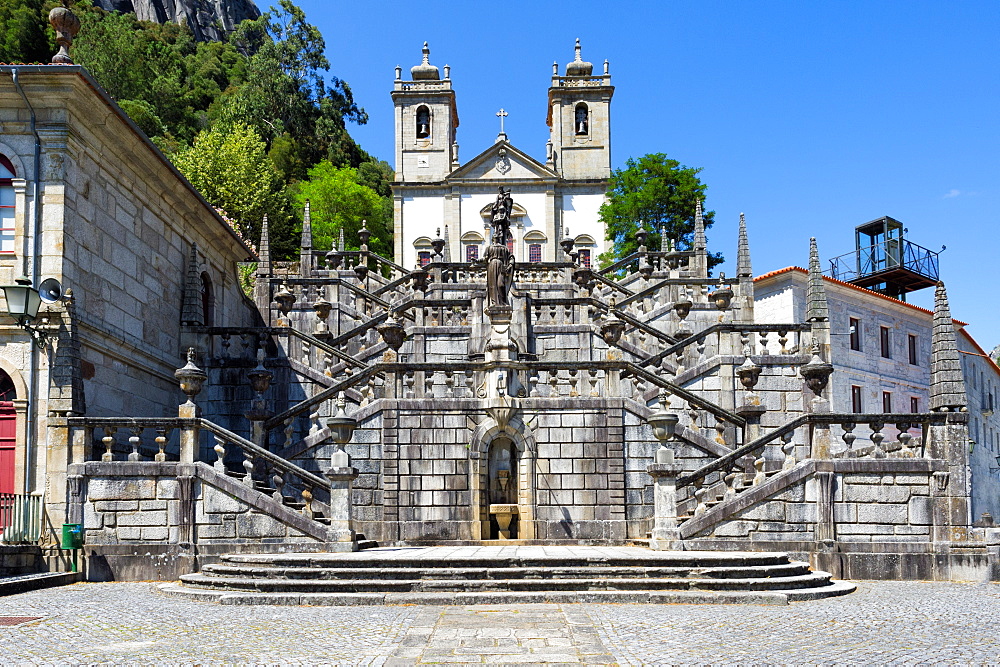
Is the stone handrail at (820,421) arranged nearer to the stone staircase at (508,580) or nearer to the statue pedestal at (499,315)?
the stone staircase at (508,580)

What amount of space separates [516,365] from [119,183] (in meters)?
8.90

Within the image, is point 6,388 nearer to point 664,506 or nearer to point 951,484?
→ point 664,506

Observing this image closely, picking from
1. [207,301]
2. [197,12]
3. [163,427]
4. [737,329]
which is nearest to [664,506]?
[163,427]

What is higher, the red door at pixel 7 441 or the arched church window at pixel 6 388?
the arched church window at pixel 6 388

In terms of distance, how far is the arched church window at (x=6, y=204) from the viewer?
16.6 m

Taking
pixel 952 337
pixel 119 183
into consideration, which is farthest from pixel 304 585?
pixel 952 337

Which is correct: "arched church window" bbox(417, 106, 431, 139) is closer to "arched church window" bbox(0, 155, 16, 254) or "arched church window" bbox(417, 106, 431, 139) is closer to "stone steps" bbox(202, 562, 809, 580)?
"arched church window" bbox(0, 155, 16, 254)

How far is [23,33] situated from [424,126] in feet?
79.9

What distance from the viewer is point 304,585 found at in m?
13.3

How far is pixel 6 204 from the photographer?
16734 mm

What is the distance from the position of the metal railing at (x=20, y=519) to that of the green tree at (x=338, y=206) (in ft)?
130

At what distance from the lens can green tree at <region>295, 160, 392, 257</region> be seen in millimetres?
55906

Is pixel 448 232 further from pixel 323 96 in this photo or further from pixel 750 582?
pixel 750 582

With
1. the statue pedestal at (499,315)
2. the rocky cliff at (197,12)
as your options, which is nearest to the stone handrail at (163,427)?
the statue pedestal at (499,315)
